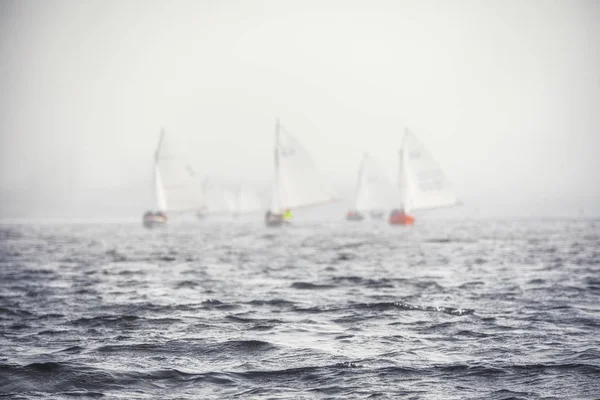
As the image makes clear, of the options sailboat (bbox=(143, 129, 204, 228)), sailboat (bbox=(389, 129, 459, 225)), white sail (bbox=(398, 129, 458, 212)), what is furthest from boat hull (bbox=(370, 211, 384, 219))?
sailboat (bbox=(143, 129, 204, 228))

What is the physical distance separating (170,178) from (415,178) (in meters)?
44.3

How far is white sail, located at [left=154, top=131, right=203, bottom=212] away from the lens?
113m

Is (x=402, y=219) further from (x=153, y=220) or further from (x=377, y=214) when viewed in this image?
(x=377, y=214)

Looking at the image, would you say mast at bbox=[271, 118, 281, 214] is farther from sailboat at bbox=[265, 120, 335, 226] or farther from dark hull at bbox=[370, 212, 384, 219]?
dark hull at bbox=[370, 212, 384, 219]

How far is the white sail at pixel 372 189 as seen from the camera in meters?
145

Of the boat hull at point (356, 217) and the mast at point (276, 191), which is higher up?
the mast at point (276, 191)

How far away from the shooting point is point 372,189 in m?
147

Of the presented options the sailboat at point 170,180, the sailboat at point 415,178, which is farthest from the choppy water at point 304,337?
the sailboat at point 170,180

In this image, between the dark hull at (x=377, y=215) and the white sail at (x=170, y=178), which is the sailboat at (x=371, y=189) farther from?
the white sail at (x=170, y=178)

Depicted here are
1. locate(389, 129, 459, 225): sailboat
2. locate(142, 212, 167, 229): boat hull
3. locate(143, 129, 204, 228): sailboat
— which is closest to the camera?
locate(389, 129, 459, 225): sailboat

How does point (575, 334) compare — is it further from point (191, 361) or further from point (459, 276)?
point (459, 276)

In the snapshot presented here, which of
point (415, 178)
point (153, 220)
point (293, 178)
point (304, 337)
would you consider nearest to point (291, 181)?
point (293, 178)

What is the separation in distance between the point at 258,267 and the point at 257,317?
45.3ft

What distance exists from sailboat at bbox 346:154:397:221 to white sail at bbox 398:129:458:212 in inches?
1493
